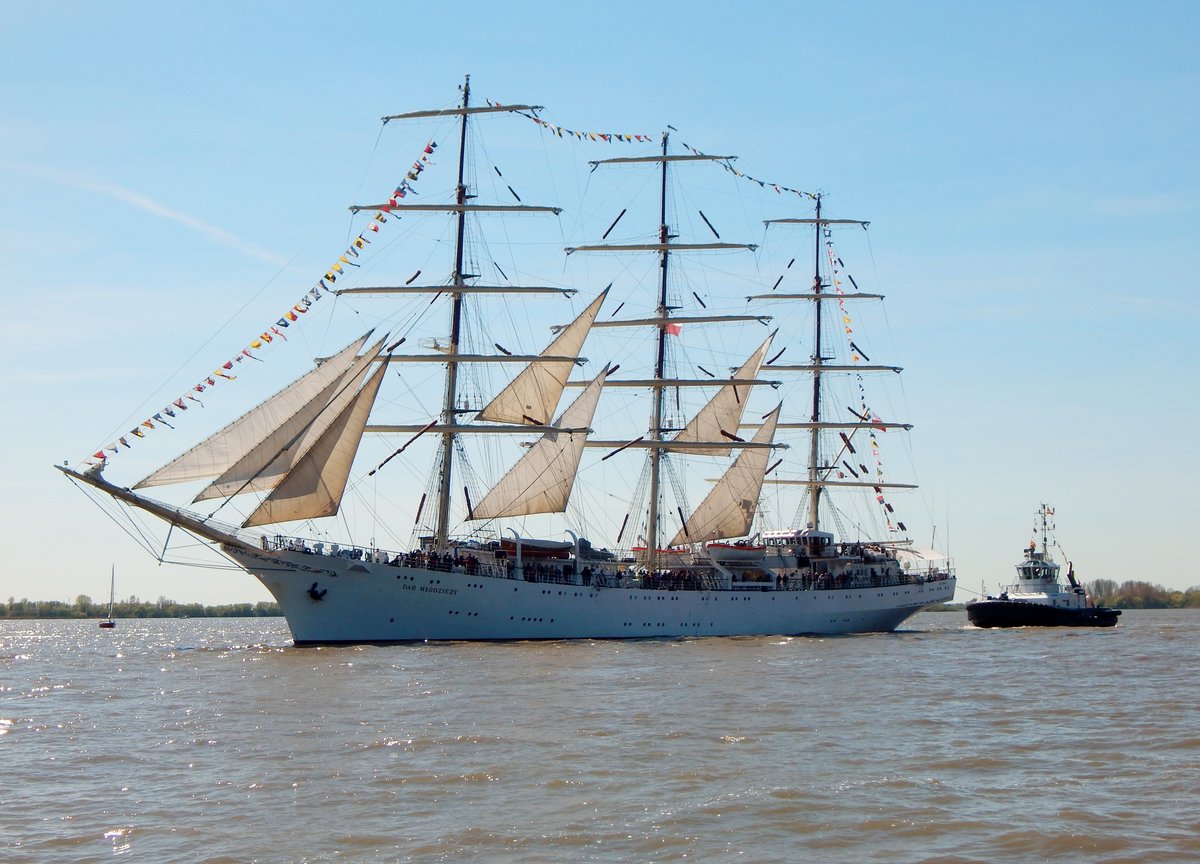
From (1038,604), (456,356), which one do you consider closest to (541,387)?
(456,356)

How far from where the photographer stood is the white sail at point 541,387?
53375 mm

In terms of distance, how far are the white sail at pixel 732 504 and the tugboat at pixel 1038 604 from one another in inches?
711

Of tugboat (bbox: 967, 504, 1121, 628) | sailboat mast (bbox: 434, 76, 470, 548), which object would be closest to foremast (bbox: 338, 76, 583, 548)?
sailboat mast (bbox: 434, 76, 470, 548)

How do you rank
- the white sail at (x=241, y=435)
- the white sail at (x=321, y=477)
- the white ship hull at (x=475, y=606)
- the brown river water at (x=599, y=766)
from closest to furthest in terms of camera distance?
1. the brown river water at (x=599, y=766)
2. the white sail at (x=241, y=435)
3. the white sail at (x=321, y=477)
4. the white ship hull at (x=475, y=606)

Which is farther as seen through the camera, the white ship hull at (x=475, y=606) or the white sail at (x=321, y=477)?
the white ship hull at (x=475, y=606)

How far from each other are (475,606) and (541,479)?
7.49m

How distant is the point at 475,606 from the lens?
1884 inches

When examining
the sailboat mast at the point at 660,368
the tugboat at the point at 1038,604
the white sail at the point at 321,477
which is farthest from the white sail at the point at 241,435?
the tugboat at the point at 1038,604

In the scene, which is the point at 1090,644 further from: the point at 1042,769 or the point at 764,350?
the point at 1042,769

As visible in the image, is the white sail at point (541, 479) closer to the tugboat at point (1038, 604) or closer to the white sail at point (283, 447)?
the white sail at point (283, 447)

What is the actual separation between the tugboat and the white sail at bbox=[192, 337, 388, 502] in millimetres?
43200

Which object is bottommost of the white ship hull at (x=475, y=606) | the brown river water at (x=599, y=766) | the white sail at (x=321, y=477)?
the brown river water at (x=599, y=766)

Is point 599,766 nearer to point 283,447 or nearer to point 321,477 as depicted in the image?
point 283,447

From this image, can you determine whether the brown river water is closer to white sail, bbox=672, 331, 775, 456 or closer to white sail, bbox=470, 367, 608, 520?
white sail, bbox=470, 367, 608, 520
